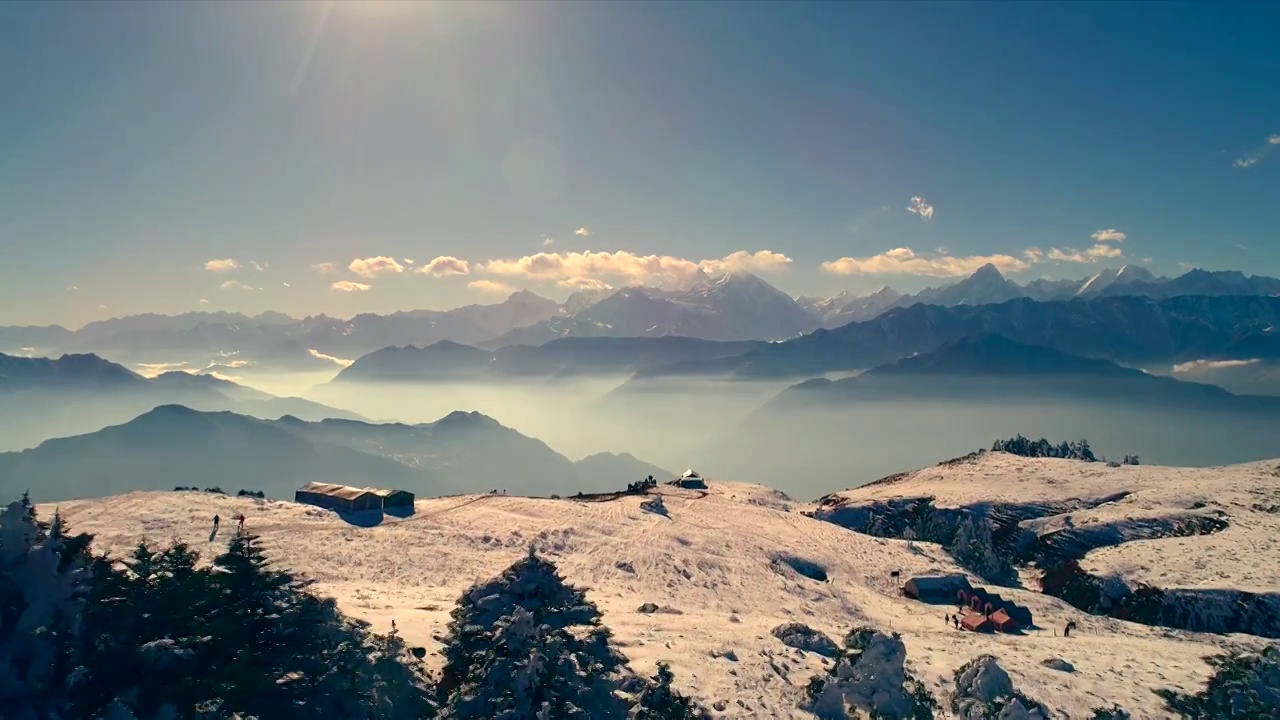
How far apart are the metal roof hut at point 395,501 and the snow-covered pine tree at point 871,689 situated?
158 ft

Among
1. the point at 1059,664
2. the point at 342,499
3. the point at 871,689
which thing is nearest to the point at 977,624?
the point at 1059,664

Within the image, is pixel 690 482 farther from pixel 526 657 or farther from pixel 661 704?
pixel 526 657

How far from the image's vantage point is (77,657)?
658 inches

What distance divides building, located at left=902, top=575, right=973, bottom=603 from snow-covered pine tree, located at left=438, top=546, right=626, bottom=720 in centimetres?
3953

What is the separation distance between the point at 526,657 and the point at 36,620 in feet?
40.5

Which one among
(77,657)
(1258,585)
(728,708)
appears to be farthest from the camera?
(1258,585)

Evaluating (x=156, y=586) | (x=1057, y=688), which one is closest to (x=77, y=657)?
(x=156, y=586)

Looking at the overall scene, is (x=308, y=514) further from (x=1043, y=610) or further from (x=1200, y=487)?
(x=1200, y=487)

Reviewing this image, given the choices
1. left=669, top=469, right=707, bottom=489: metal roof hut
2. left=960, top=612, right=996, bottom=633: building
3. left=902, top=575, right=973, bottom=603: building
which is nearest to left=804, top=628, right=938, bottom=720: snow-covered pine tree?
left=960, top=612, right=996, bottom=633: building

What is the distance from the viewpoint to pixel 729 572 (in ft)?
169

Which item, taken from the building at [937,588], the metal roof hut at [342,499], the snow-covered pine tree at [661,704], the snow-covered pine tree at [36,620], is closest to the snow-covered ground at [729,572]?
the building at [937,588]

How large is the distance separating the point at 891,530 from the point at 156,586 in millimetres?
85757

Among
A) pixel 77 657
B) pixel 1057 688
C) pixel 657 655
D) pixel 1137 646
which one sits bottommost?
pixel 1137 646

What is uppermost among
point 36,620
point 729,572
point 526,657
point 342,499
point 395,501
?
point 36,620
